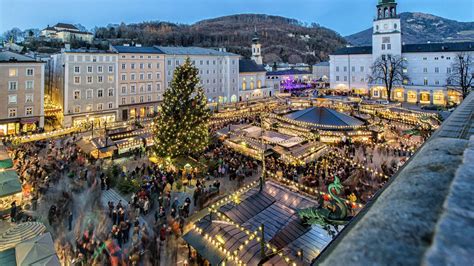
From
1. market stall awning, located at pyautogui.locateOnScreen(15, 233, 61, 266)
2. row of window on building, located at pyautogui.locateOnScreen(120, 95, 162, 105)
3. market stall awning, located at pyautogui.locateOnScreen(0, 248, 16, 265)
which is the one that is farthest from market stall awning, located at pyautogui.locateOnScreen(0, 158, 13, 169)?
row of window on building, located at pyautogui.locateOnScreen(120, 95, 162, 105)

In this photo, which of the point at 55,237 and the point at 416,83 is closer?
the point at 55,237

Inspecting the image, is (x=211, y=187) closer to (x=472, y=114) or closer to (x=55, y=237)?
(x=55, y=237)

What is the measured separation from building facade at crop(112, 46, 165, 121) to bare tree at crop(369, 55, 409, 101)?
149 feet

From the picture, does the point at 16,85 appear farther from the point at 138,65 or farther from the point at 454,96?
the point at 454,96

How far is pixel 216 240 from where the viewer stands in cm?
1115

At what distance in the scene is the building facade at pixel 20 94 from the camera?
112 ft

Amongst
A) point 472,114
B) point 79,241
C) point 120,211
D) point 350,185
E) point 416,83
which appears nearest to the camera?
point 472,114

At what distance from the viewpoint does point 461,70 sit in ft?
174

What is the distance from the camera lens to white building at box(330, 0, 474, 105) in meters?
57.9

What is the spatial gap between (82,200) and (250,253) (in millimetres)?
13134

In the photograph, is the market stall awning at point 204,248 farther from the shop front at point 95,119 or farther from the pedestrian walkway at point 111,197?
the shop front at point 95,119

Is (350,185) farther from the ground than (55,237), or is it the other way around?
(350,185)

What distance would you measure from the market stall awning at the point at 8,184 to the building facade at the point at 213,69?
121ft

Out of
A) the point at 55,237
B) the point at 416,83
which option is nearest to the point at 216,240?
the point at 55,237
